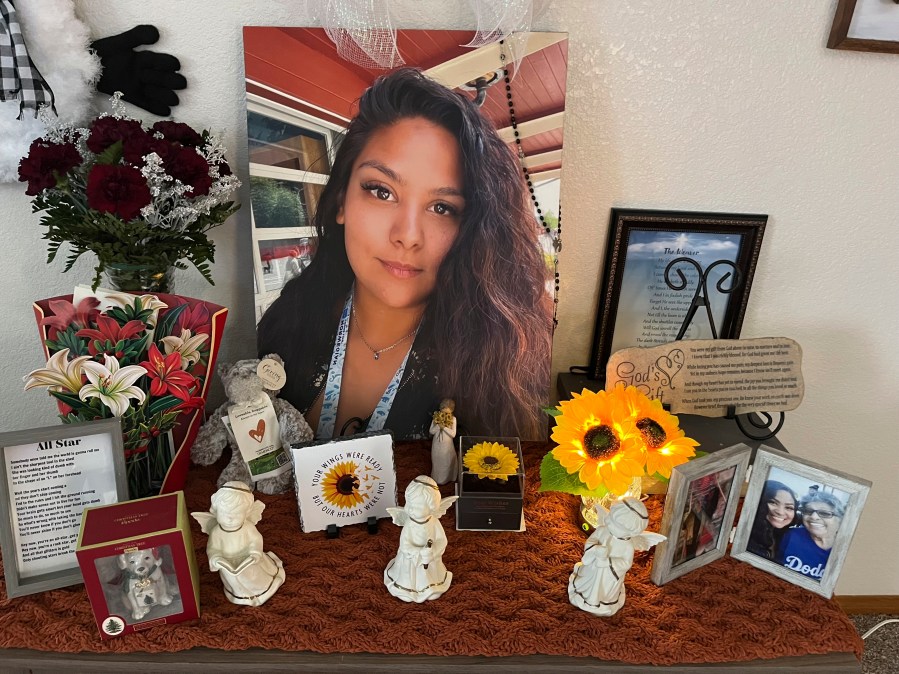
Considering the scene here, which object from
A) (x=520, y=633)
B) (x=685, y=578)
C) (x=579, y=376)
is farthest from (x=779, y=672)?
(x=579, y=376)

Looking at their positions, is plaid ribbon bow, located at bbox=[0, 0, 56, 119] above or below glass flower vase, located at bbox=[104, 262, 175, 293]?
above

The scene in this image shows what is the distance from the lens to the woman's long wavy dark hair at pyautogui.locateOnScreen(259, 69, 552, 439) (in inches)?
43.8

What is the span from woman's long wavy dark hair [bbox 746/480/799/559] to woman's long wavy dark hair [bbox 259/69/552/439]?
0.43 metres

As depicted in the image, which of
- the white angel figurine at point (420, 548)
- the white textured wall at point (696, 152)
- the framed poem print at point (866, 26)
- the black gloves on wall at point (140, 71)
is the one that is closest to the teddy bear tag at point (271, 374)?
the white textured wall at point (696, 152)

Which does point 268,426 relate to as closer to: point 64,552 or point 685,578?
point 64,552

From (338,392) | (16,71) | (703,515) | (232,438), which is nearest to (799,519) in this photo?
(703,515)

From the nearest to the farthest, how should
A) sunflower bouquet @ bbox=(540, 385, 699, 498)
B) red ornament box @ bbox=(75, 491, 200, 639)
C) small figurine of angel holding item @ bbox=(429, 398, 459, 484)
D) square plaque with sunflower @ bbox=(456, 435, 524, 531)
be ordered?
red ornament box @ bbox=(75, 491, 200, 639), sunflower bouquet @ bbox=(540, 385, 699, 498), square plaque with sunflower @ bbox=(456, 435, 524, 531), small figurine of angel holding item @ bbox=(429, 398, 459, 484)

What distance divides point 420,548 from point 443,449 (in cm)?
26

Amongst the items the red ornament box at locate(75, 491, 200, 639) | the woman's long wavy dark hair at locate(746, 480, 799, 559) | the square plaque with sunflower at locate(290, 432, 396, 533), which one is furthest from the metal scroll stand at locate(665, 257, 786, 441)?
the red ornament box at locate(75, 491, 200, 639)

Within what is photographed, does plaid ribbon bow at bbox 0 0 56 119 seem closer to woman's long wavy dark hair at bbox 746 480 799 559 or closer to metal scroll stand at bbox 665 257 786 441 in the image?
metal scroll stand at bbox 665 257 786 441

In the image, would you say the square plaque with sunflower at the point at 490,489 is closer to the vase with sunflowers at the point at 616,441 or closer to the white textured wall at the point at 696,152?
the vase with sunflowers at the point at 616,441

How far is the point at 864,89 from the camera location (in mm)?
1182

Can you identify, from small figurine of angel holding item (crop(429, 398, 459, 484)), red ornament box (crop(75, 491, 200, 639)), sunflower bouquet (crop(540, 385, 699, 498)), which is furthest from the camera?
small figurine of angel holding item (crop(429, 398, 459, 484))

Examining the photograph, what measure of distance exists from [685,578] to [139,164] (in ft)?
3.60
